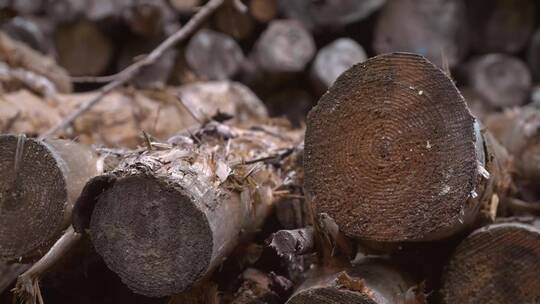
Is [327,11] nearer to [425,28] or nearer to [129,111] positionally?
[425,28]

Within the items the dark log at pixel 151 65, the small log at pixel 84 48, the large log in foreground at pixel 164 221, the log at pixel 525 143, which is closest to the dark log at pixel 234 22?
the dark log at pixel 151 65

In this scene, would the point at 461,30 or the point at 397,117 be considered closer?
the point at 397,117

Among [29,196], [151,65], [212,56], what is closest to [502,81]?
[212,56]

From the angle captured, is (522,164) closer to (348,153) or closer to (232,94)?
(348,153)

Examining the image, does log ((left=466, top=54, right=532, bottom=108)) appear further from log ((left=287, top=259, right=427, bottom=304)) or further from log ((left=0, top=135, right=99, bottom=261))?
log ((left=0, top=135, right=99, bottom=261))

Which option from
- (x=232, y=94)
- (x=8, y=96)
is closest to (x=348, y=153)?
(x=8, y=96)

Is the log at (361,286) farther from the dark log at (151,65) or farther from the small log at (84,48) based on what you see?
the small log at (84,48)

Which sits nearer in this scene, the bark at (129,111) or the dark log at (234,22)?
the bark at (129,111)
